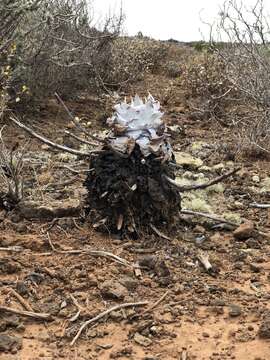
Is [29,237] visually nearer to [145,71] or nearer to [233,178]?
[233,178]

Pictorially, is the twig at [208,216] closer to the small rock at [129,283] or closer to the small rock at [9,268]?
the small rock at [129,283]

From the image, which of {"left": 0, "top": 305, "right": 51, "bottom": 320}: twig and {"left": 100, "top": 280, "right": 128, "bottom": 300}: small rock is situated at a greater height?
{"left": 100, "top": 280, "right": 128, "bottom": 300}: small rock

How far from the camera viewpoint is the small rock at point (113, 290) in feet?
10.0

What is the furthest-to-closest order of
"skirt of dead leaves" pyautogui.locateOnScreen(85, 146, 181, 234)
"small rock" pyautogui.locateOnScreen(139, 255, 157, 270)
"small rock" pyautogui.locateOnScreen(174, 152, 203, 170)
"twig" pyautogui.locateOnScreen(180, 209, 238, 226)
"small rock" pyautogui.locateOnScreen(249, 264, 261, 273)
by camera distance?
1. "small rock" pyautogui.locateOnScreen(174, 152, 203, 170)
2. "twig" pyautogui.locateOnScreen(180, 209, 238, 226)
3. "skirt of dead leaves" pyautogui.locateOnScreen(85, 146, 181, 234)
4. "small rock" pyautogui.locateOnScreen(249, 264, 261, 273)
5. "small rock" pyautogui.locateOnScreen(139, 255, 157, 270)

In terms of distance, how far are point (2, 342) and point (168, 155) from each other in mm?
1641

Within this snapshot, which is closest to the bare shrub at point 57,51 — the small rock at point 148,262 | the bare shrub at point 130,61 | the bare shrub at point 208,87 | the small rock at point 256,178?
the bare shrub at point 130,61

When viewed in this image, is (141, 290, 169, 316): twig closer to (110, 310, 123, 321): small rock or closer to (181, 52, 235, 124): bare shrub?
(110, 310, 123, 321): small rock

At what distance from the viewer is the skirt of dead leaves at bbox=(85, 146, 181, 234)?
12.2ft

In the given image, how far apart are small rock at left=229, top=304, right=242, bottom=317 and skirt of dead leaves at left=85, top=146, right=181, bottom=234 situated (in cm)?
89

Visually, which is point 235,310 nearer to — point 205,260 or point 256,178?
point 205,260

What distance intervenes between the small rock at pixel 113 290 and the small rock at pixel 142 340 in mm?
318

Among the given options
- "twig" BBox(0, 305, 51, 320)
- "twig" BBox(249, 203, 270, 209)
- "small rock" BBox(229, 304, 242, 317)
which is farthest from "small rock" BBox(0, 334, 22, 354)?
"twig" BBox(249, 203, 270, 209)

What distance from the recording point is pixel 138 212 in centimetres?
378

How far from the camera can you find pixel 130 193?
369 centimetres
